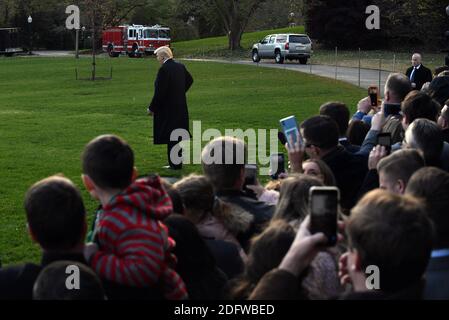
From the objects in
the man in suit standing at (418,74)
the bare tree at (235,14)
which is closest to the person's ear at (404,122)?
the man in suit standing at (418,74)

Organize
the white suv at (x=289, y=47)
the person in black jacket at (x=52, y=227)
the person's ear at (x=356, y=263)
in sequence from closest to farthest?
the person's ear at (x=356, y=263), the person in black jacket at (x=52, y=227), the white suv at (x=289, y=47)

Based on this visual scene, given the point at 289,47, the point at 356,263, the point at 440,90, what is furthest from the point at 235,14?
the point at 356,263

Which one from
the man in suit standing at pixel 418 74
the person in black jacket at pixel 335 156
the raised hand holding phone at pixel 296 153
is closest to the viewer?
the raised hand holding phone at pixel 296 153

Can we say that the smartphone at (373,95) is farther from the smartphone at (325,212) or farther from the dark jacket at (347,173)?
the smartphone at (325,212)

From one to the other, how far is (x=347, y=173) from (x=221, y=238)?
219 cm

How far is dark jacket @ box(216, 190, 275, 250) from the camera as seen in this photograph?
17.1ft

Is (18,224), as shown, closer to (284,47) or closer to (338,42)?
(284,47)

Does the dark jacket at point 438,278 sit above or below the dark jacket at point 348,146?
below

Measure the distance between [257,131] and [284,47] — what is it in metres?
32.8

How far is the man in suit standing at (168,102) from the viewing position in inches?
523

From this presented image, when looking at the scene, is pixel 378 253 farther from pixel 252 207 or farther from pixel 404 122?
pixel 404 122

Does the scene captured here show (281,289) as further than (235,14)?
No

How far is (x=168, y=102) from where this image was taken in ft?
44.1
